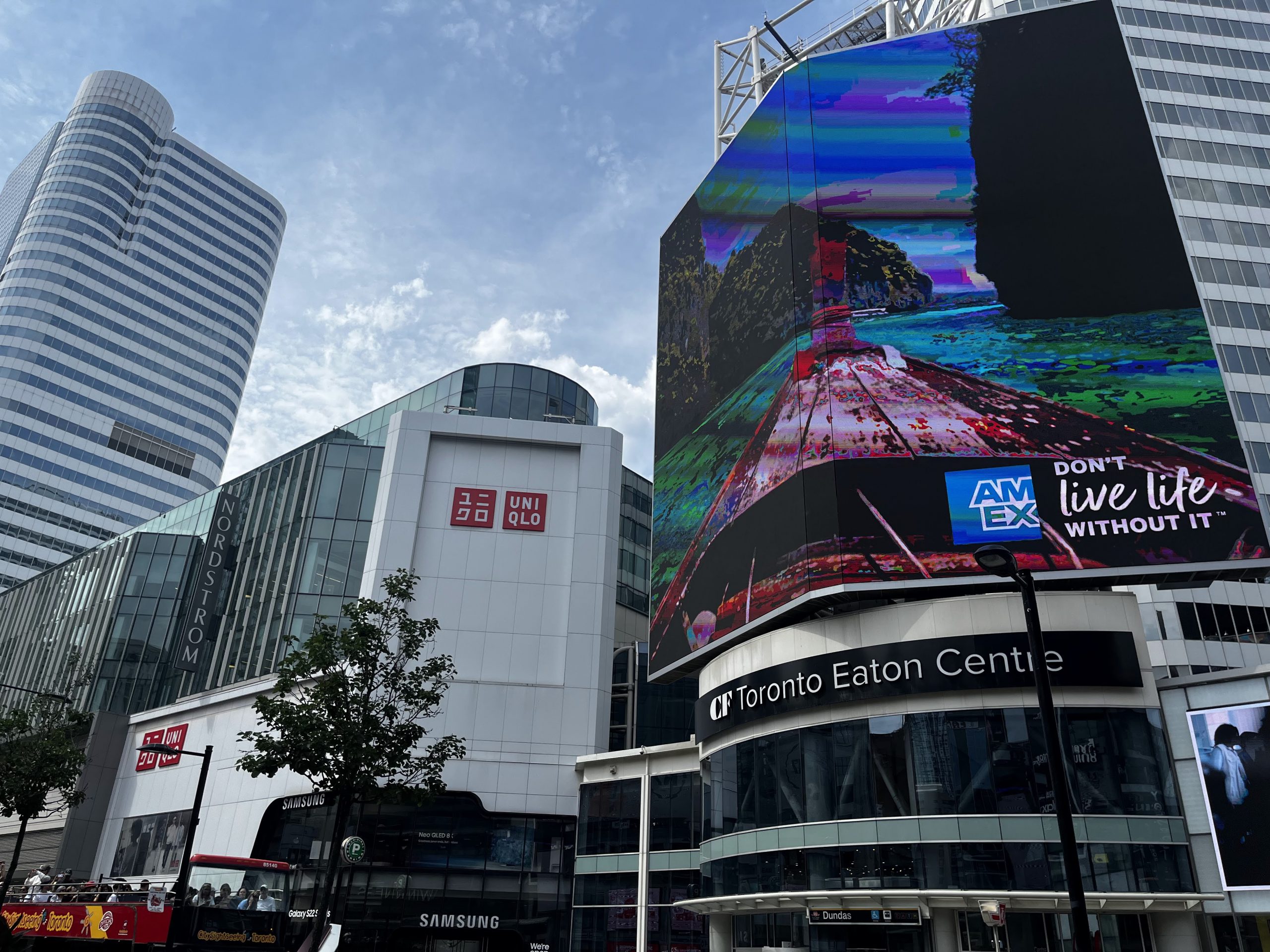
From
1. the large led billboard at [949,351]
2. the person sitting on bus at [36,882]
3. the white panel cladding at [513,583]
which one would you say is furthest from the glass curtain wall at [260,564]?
the person sitting on bus at [36,882]

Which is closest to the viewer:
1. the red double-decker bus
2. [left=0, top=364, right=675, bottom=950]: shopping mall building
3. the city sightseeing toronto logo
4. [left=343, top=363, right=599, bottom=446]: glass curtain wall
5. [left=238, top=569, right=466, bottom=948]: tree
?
the red double-decker bus

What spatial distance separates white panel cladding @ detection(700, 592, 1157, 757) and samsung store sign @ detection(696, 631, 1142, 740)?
0.76ft

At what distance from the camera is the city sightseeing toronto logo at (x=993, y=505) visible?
103ft

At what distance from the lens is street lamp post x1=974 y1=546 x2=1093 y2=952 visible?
12531mm

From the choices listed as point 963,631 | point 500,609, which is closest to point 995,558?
point 963,631

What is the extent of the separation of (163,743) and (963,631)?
49.2m

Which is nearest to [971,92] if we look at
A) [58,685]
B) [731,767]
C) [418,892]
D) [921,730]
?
[921,730]

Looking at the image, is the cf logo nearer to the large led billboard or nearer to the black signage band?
the large led billboard

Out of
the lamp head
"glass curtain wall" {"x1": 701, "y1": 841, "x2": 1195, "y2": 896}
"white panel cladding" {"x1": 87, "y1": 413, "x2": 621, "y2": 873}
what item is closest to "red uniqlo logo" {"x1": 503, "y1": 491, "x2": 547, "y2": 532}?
"white panel cladding" {"x1": 87, "y1": 413, "x2": 621, "y2": 873}

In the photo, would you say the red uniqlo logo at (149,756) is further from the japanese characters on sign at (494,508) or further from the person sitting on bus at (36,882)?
the japanese characters on sign at (494,508)

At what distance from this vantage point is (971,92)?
39812 millimetres

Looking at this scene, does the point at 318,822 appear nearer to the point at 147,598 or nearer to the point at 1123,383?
the point at 147,598

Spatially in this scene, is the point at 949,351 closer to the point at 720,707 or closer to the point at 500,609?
the point at 720,707

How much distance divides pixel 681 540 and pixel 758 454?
6.78 m
